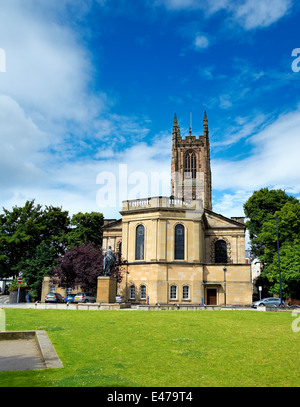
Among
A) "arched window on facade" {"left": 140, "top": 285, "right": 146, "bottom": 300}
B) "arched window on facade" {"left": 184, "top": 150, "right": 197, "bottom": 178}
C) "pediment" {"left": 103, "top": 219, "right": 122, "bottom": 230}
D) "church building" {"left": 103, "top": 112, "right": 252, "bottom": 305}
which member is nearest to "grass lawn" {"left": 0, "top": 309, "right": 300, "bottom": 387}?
"church building" {"left": 103, "top": 112, "right": 252, "bottom": 305}

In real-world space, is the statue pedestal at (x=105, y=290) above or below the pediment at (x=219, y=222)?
below

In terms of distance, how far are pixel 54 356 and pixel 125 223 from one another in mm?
36502

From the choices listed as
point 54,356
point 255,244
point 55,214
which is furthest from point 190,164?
point 54,356

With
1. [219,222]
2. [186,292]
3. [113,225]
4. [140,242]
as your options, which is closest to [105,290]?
[140,242]


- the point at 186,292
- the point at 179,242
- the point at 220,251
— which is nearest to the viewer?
the point at 186,292

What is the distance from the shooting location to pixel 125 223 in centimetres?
4497

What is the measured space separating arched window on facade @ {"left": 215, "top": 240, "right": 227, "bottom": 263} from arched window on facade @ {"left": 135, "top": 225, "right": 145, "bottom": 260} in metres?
12.9

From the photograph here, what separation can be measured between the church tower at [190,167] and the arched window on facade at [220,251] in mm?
31522

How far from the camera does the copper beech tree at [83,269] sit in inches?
1570

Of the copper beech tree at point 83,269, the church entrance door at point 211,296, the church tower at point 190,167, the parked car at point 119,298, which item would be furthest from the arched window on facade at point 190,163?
the parked car at point 119,298

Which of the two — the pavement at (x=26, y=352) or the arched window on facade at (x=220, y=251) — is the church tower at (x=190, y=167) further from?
the pavement at (x=26, y=352)

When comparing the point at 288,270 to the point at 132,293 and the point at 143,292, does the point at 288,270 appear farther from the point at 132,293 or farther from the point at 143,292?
the point at 132,293

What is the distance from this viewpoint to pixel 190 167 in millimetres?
88250

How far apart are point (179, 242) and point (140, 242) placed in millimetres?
4723
